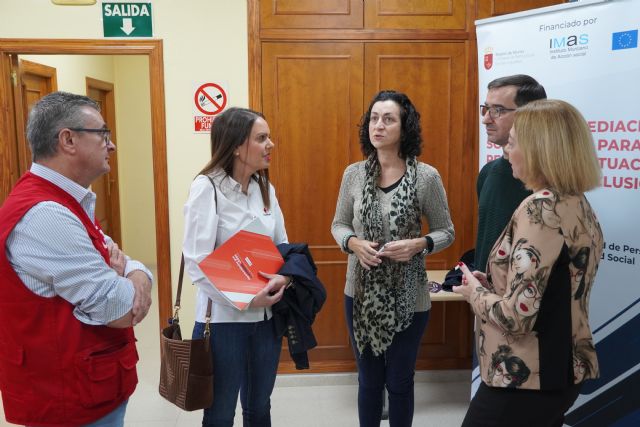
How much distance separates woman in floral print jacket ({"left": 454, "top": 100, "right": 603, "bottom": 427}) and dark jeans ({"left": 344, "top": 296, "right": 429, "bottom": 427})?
77 centimetres

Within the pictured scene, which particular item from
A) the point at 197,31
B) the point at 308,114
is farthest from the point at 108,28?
the point at 308,114

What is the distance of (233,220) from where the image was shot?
1919mm

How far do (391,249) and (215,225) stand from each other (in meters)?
0.74

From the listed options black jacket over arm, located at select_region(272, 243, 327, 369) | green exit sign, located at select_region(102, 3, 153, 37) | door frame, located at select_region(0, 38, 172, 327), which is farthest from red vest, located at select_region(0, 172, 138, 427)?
green exit sign, located at select_region(102, 3, 153, 37)

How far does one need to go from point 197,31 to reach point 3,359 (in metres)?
2.42

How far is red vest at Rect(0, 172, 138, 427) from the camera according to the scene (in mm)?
1363

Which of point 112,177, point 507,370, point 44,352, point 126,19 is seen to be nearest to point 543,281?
point 507,370

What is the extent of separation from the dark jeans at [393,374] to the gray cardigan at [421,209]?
0.38 feet

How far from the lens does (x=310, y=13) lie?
10.8ft

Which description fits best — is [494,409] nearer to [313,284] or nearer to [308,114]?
[313,284]

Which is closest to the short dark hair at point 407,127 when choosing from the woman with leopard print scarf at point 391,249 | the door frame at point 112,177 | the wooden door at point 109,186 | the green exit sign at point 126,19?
the woman with leopard print scarf at point 391,249

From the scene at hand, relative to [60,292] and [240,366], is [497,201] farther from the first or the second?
[60,292]

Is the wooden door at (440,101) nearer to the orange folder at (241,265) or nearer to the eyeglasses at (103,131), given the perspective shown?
the orange folder at (241,265)

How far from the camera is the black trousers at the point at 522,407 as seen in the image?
148 cm
